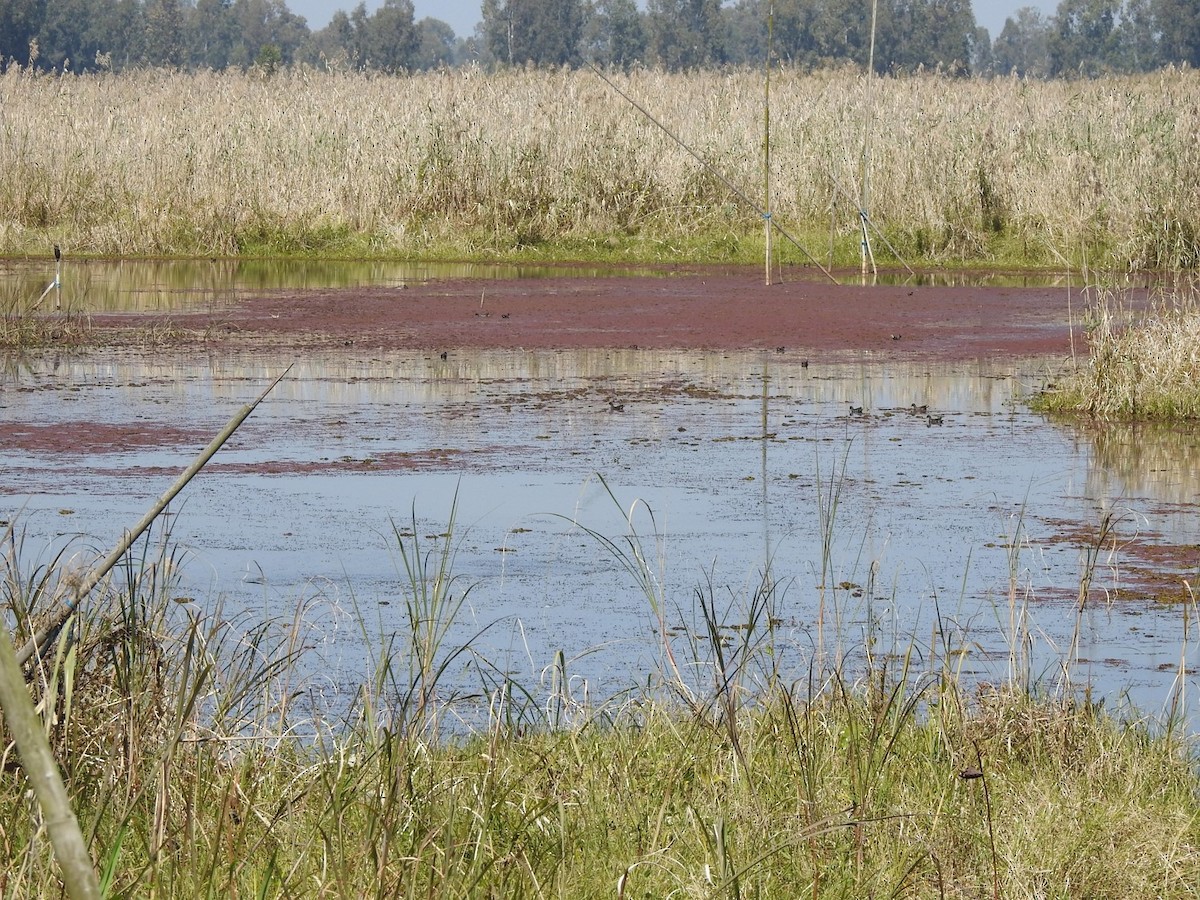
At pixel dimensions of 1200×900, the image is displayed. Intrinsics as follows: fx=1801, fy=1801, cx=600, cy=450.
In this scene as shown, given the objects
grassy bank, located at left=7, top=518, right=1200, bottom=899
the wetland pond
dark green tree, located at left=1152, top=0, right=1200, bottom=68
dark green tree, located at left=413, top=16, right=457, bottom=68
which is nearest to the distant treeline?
dark green tree, located at left=1152, top=0, right=1200, bottom=68

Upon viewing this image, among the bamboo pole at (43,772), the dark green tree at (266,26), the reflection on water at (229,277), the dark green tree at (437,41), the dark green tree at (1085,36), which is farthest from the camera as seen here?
the dark green tree at (437,41)

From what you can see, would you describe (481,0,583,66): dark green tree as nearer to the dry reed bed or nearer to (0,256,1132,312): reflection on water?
the dry reed bed

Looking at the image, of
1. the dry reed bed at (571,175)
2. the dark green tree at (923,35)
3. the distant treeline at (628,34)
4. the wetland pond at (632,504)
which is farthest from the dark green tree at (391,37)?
the wetland pond at (632,504)

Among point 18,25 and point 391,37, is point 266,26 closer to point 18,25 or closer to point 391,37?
point 391,37

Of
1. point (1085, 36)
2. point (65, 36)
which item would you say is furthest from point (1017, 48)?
Answer: point (65, 36)

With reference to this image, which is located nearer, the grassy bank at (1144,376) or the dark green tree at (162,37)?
the grassy bank at (1144,376)

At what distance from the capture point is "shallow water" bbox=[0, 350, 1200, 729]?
494cm

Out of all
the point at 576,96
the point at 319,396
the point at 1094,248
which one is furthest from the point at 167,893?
the point at 576,96

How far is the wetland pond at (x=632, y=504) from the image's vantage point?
15.9 feet

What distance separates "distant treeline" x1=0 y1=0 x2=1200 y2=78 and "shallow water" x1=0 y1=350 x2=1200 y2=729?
4626 centimetres

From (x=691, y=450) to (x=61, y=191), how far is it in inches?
513

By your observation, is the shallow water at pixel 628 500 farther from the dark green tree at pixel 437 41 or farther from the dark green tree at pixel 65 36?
the dark green tree at pixel 437 41

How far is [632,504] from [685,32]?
71481 mm

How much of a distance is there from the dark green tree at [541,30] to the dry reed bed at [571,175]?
50.9 metres
